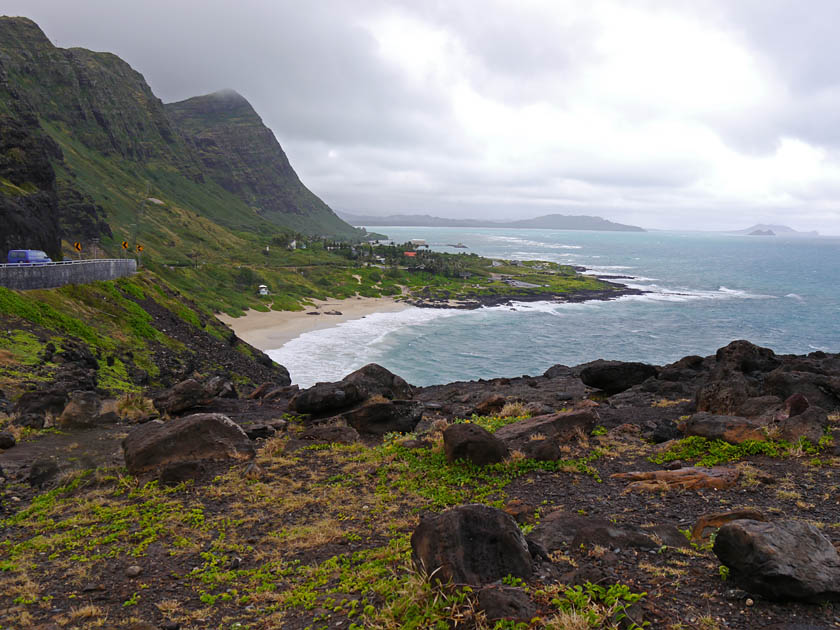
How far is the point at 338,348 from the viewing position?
208 ft

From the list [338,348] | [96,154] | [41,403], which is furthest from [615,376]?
[96,154]

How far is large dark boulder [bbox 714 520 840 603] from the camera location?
6113mm

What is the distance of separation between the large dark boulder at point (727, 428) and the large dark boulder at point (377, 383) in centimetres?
1137

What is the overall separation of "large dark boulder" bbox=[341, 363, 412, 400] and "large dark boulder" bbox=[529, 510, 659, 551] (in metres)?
12.4

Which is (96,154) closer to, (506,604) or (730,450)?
(730,450)

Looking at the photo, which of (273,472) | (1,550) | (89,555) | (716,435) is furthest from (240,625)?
(716,435)

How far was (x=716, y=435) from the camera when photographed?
14.1 m

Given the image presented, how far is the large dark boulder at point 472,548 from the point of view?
7020 millimetres

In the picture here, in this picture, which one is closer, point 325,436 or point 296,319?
point 325,436

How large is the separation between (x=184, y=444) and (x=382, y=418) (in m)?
6.89

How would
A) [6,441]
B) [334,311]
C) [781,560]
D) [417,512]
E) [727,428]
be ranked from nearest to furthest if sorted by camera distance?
1. [781,560]
2. [417,512]
3. [727,428]
4. [6,441]
5. [334,311]

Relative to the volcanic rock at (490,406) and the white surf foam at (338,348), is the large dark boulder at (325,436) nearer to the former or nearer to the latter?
the volcanic rock at (490,406)

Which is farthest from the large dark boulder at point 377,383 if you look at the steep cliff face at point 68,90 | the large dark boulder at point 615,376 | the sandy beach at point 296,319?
the steep cliff face at point 68,90

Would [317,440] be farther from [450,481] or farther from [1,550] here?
[1,550]
